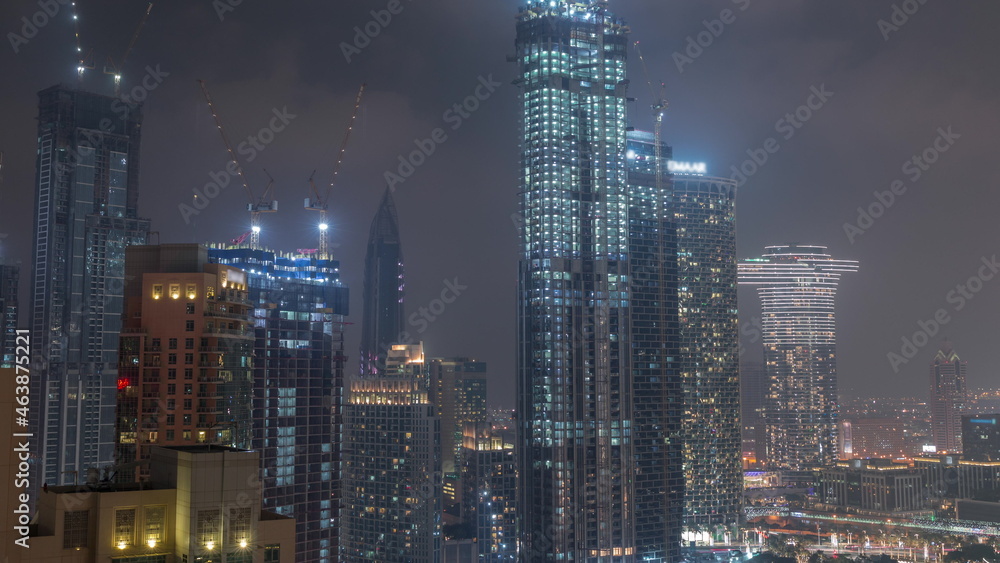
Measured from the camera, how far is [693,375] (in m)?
142

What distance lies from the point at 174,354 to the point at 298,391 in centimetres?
3047

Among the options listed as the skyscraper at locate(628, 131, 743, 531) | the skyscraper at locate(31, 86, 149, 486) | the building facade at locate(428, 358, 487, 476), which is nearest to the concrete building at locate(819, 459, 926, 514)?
the skyscraper at locate(628, 131, 743, 531)

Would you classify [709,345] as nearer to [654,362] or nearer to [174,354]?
[654,362]

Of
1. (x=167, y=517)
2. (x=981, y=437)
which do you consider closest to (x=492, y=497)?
(x=167, y=517)

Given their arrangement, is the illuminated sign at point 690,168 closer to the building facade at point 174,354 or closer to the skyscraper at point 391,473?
the skyscraper at point 391,473

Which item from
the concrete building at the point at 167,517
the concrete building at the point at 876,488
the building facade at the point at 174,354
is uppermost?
the building facade at the point at 174,354

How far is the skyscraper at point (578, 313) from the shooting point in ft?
311

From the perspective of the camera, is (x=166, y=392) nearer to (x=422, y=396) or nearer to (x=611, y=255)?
(x=611, y=255)

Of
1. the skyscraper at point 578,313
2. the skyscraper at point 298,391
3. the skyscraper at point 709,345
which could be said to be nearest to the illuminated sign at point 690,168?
the skyscraper at point 709,345

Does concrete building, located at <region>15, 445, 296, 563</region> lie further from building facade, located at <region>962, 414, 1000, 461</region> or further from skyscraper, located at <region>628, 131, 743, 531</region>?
building facade, located at <region>962, 414, 1000, 461</region>

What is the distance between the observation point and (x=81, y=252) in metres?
131

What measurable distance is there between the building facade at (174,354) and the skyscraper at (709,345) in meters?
86.4

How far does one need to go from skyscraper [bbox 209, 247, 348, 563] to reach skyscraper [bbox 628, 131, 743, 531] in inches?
2351

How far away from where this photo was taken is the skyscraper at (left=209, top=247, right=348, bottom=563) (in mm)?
86375
